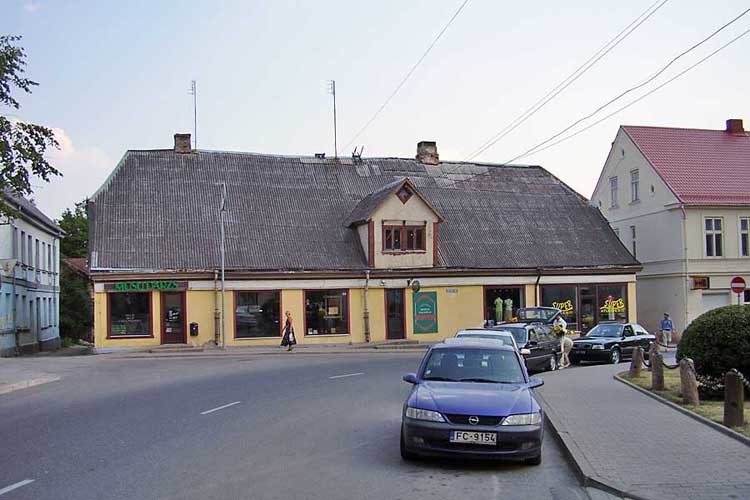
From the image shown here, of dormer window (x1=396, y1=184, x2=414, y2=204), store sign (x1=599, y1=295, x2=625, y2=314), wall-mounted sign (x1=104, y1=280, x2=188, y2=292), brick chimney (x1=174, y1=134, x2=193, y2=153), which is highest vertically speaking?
brick chimney (x1=174, y1=134, x2=193, y2=153)

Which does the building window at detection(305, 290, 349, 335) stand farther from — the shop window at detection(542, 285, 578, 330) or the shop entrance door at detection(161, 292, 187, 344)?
the shop window at detection(542, 285, 578, 330)

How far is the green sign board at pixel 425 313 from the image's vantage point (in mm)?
37156

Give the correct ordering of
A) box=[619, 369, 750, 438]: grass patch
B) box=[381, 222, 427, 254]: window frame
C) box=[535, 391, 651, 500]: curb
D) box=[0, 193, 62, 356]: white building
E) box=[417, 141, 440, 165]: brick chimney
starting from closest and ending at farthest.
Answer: box=[535, 391, 651, 500]: curb
box=[619, 369, 750, 438]: grass patch
box=[0, 193, 62, 356]: white building
box=[381, 222, 427, 254]: window frame
box=[417, 141, 440, 165]: brick chimney

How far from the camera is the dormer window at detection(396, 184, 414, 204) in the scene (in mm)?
37406

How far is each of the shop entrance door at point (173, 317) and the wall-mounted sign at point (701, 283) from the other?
963 inches

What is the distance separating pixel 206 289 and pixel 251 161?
411 inches

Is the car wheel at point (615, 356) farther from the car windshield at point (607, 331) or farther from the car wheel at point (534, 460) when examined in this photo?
the car wheel at point (534, 460)

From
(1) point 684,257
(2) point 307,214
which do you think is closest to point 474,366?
(2) point 307,214

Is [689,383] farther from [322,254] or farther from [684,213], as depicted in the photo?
[684,213]

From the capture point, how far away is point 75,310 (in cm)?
5312

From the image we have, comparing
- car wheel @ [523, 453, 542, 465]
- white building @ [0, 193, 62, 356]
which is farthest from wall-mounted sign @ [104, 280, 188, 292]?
car wheel @ [523, 453, 542, 465]

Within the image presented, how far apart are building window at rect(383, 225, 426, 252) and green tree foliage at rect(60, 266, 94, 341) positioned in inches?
963

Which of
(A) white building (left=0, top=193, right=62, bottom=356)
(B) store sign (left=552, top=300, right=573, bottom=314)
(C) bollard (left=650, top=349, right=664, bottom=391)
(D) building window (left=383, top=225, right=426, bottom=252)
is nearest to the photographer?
(C) bollard (left=650, top=349, right=664, bottom=391)

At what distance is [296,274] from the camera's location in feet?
116
